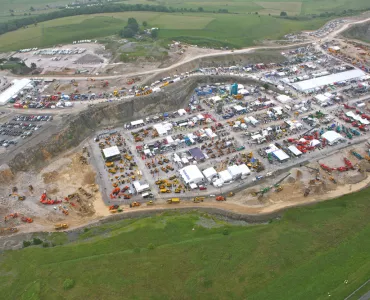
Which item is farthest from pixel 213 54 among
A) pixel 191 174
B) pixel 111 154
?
pixel 191 174

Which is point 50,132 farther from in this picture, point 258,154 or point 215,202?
point 258,154

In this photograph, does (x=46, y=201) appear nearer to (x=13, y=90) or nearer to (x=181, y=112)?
(x=181, y=112)

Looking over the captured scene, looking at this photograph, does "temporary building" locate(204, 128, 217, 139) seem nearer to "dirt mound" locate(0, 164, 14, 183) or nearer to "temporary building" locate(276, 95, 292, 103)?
"temporary building" locate(276, 95, 292, 103)

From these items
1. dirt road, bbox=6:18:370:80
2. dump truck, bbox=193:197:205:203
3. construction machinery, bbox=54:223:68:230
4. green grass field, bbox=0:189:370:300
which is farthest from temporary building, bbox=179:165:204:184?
dirt road, bbox=6:18:370:80

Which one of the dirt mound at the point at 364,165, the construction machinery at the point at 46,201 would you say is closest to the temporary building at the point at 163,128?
the construction machinery at the point at 46,201

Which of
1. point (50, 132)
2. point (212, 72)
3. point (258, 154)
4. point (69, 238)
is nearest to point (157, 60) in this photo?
point (212, 72)
